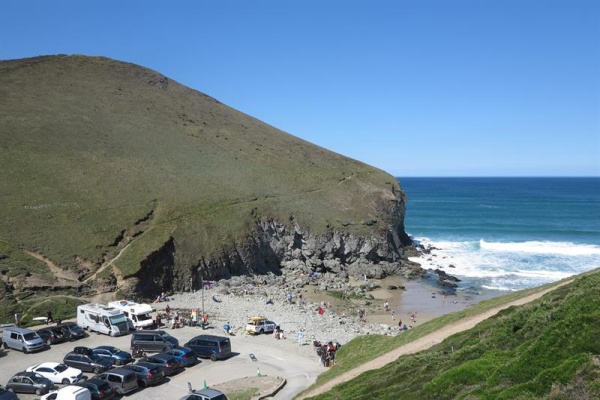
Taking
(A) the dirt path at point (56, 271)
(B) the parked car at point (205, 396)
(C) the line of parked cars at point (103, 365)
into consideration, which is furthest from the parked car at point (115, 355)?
(A) the dirt path at point (56, 271)

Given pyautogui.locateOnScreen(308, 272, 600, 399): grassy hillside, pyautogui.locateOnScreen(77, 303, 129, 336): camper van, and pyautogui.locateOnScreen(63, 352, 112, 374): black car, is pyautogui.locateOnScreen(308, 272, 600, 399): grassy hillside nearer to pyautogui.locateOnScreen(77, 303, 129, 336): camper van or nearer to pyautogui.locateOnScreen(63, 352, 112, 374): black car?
pyautogui.locateOnScreen(63, 352, 112, 374): black car

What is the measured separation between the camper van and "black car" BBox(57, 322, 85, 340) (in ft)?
3.89

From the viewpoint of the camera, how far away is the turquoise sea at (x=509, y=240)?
67125mm

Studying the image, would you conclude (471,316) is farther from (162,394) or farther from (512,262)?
(512,262)

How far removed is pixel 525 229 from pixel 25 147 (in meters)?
98.7

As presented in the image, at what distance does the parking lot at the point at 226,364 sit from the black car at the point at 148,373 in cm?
34

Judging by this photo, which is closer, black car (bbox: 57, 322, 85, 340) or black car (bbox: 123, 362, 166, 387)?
black car (bbox: 123, 362, 166, 387)

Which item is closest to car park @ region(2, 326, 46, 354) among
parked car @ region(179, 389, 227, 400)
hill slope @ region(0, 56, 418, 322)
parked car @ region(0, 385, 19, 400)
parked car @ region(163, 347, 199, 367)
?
parked car @ region(0, 385, 19, 400)

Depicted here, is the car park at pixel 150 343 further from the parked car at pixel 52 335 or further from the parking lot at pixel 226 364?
the parked car at pixel 52 335

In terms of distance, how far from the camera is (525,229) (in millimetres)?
104125

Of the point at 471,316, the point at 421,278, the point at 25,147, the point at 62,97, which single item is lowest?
the point at 421,278

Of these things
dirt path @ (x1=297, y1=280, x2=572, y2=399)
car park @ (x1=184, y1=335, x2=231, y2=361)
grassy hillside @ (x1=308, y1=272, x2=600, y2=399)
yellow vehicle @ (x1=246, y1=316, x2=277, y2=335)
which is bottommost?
yellow vehicle @ (x1=246, y1=316, x2=277, y2=335)

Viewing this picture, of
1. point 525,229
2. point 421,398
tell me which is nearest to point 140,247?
point 421,398

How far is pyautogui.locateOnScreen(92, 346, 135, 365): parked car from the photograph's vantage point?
2858 cm
